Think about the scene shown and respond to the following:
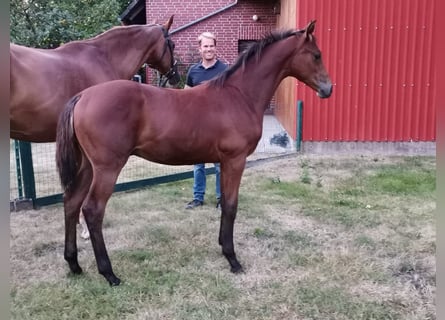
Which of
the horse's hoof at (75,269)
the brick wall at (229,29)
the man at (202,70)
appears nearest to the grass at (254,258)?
the horse's hoof at (75,269)

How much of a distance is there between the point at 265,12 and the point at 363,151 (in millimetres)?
7190

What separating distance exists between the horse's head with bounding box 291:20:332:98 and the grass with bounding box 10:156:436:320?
1.43 m

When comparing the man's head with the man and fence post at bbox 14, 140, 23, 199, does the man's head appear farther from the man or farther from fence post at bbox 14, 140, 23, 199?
fence post at bbox 14, 140, 23, 199

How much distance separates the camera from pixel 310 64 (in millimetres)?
3416

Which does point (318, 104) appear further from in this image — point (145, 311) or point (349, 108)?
point (145, 311)

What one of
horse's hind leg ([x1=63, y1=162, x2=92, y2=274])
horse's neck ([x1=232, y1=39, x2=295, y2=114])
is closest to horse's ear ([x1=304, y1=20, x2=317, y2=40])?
horse's neck ([x1=232, y1=39, x2=295, y2=114])

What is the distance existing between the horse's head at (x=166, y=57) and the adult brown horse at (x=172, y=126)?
1.33 meters

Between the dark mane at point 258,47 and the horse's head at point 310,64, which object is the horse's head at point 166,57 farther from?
the horse's head at point 310,64

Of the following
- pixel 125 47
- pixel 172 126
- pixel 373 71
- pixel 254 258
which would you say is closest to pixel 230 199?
pixel 254 258

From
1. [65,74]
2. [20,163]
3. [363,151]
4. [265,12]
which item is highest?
[265,12]

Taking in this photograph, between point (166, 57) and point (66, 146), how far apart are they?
6.49 ft

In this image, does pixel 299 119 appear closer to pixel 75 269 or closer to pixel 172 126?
pixel 172 126

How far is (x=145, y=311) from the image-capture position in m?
2.70

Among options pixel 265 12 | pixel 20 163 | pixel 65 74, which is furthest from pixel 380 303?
pixel 265 12
